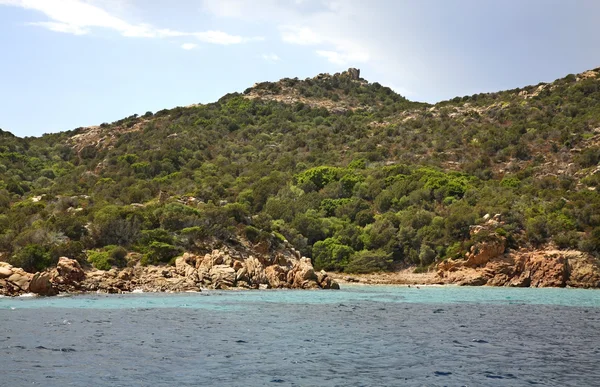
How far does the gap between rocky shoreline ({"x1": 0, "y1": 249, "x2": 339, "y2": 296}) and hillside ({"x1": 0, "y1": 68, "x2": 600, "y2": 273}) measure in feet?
9.09

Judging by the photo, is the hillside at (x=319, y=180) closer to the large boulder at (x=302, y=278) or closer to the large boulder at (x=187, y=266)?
the large boulder at (x=187, y=266)

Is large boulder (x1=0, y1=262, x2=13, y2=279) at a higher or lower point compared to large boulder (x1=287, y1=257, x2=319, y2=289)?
higher

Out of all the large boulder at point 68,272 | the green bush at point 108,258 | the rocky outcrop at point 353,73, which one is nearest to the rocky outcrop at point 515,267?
the green bush at point 108,258

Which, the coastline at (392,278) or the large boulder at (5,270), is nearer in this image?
the large boulder at (5,270)

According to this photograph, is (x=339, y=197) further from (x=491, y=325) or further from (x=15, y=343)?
(x=15, y=343)

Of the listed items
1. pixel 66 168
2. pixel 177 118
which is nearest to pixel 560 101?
pixel 177 118

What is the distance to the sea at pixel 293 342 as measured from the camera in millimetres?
18078

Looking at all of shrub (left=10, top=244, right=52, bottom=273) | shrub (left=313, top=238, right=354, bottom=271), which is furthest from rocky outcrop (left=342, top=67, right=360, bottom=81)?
→ shrub (left=10, top=244, right=52, bottom=273)

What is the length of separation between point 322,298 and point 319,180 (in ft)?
160

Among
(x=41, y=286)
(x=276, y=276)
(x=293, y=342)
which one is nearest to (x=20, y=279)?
(x=41, y=286)

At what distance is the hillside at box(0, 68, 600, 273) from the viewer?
202ft

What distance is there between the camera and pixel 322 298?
4522cm

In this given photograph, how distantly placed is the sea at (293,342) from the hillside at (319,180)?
19.1 meters

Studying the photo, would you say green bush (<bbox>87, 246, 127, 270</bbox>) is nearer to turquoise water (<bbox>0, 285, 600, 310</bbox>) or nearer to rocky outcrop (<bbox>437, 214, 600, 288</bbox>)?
turquoise water (<bbox>0, 285, 600, 310</bbox>)
